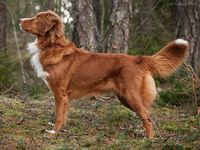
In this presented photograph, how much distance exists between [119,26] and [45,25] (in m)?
3.16

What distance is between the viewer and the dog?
818cm

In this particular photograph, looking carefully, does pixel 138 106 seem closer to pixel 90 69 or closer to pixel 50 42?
pixel 90 69

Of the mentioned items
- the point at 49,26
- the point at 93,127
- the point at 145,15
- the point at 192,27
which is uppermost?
the point at 49,26

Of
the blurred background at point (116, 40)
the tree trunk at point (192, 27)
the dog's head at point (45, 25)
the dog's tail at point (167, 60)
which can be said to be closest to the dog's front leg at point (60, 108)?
the dog's head at point (45, 25)

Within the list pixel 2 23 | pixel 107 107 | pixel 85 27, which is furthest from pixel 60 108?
pixel 2 23

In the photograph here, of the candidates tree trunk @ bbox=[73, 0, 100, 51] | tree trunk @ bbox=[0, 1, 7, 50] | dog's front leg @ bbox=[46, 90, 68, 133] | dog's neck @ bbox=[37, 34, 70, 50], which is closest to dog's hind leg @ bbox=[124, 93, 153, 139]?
dog's front leg @ bbox=[46, 90, 68, 133]

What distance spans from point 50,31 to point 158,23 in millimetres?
10899

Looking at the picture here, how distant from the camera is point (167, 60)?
27.6 ft

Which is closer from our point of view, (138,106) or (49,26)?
(138,106)

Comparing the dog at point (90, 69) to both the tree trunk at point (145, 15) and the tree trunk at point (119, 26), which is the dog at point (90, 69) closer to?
the tree trunk at point (119, 26)

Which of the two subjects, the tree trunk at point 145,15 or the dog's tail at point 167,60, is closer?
the dog's tail at point 167,60

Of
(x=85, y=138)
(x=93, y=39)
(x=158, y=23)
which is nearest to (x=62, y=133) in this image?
(x=85, y=138)

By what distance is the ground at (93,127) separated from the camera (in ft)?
23.7

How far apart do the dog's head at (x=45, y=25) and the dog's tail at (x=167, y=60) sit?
1.54 m
